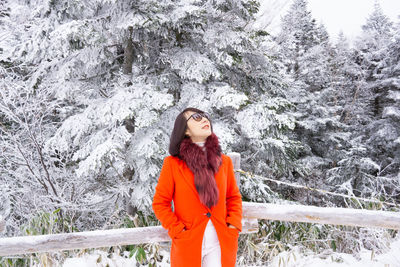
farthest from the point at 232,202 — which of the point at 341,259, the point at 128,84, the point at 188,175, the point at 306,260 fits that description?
the point at 128,84

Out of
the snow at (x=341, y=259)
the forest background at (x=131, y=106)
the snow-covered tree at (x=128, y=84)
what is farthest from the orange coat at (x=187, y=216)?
the snow-covered tree at (x=128, y=84)

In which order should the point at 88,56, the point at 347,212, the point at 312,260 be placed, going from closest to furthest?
the point at 347,212 < the point at 312,260 < the point at 88,56

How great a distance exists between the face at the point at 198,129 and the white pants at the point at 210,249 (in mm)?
651

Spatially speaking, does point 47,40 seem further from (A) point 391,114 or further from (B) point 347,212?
(A) point 391,114

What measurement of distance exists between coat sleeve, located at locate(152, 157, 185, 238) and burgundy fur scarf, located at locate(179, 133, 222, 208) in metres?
0.19

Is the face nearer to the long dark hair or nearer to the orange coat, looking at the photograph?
the long dark hair

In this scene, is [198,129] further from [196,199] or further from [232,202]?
[232,202]

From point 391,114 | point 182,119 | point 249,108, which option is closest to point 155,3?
point 249,108

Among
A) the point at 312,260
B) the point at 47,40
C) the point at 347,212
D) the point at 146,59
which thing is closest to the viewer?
the point at 347,212

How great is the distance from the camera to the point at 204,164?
2014 millimetres

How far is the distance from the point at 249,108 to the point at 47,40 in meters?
4.02

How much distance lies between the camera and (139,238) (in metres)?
2.78

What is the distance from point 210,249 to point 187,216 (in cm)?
33

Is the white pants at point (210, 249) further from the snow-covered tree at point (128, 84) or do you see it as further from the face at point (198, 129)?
the snow-covered tree at point (128, 84)
